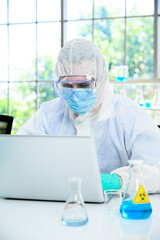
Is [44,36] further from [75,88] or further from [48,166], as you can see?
[48,166]

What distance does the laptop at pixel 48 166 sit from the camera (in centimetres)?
101

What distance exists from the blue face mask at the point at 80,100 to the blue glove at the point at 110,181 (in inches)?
20.4

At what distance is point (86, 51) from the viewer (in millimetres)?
1688

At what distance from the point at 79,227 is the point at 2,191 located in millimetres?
378

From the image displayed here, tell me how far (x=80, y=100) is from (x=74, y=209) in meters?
0.81

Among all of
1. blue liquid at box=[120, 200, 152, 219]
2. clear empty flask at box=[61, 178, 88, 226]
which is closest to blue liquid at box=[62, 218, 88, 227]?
clear empty flask at box=[61, 178, 88, 226]

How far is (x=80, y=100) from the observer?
64.1 inches

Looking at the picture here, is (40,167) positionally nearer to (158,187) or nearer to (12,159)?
(12,159)

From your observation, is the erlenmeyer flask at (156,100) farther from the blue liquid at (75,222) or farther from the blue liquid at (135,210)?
the blue liquid at (75,222)

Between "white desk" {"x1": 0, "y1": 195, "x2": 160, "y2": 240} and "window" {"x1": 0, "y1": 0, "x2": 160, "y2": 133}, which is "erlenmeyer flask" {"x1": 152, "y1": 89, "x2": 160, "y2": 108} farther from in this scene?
"white desk" {"x1": 0, "y1": 195, "x2": 160, "y2": 240}

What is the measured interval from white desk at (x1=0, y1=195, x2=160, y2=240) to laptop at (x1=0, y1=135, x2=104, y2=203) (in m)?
0.05

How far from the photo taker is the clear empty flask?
2.84 feet

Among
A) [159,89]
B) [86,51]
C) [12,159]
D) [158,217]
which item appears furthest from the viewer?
[159,89]

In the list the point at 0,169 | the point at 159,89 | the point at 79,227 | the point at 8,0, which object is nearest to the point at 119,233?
the point at 79,227
